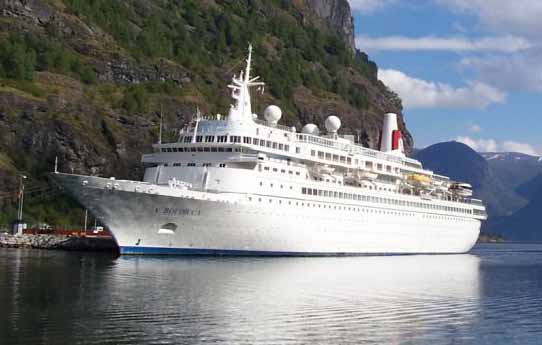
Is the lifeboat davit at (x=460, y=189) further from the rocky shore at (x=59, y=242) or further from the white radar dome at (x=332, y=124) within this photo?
the rocky shore at (x=59, y=242)

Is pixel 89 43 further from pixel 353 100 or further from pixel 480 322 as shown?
pixel 480 322

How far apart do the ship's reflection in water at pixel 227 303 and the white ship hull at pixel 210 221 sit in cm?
231

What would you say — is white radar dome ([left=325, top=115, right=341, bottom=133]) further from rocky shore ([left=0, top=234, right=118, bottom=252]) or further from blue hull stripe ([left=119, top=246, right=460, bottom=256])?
rocky shore ([left=0, top=234, right=118, bottom=252])

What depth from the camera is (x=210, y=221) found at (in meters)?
56.5

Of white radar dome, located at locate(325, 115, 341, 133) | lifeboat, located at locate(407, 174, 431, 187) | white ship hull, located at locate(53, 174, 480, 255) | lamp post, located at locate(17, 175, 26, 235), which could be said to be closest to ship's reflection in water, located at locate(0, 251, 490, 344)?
white ship hull, located at locate(53, 174, 480, 255)

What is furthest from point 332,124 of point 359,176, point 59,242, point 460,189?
point 59,242

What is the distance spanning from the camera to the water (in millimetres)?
27234

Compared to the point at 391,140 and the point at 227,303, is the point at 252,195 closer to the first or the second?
the point at 227,303

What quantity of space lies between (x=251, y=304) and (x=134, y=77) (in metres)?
87.9

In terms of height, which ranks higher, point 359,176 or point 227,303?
point 359,176

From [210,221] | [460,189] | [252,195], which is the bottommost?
[210,221]

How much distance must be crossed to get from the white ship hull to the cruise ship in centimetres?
7

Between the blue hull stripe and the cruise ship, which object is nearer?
the cruise ship

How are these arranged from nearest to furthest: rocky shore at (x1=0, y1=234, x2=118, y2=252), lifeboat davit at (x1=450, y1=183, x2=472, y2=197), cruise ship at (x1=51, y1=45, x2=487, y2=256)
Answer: cruise ship at (x1=51, y1=45, x2=487, y2=256)
rocky shore at (x1=0, y1=234, x2=118, y2=252)
lifeboat davit at (x1=450, y1=183, x2=472, y2=197)
